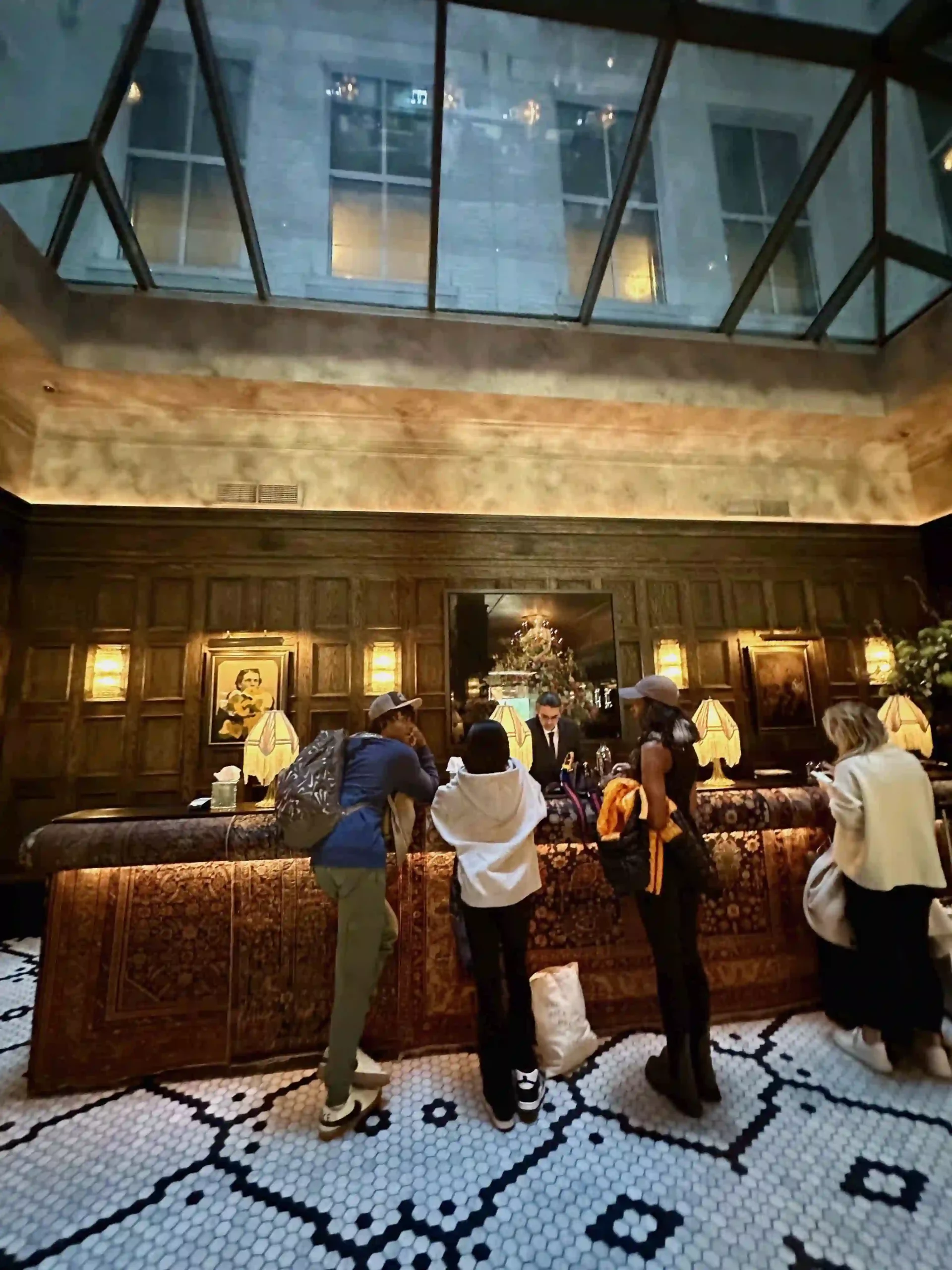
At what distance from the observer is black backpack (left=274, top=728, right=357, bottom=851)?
90.4 inches

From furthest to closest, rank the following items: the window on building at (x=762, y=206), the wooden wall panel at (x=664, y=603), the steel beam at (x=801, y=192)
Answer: the wooden wall panel at (x=664, y=603)
the window on building at (x=762, y=206)
the steel beam at (x=801, y=192)

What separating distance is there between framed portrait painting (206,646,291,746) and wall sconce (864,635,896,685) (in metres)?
6.84

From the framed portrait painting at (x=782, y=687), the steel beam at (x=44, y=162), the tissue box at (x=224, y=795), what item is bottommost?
the tissue box at (x=224, y=795)

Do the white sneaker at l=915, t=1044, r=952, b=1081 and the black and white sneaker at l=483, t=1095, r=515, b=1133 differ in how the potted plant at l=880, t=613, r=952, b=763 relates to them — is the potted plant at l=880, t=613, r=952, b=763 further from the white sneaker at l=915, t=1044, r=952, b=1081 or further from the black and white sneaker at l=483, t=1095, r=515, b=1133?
the black and white sneaker at l=483, t=1095, r=515, b=1133

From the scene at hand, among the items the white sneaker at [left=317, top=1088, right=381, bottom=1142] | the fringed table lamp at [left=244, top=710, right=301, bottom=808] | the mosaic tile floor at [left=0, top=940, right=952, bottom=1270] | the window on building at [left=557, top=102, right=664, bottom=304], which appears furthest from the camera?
the window on building at [left=557, top=102, right=664, bottom=304]

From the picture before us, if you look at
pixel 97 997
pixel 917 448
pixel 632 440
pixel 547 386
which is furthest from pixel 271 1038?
pixel 917 448

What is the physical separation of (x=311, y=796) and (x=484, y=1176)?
58.2 inches

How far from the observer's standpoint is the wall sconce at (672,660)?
6.72 meters

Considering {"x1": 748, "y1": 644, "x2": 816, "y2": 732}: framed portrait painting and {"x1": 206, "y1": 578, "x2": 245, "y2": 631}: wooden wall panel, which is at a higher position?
{"x1": 206, "y1": 578, "x2": 245, "y2": 631}: wooden wall panel

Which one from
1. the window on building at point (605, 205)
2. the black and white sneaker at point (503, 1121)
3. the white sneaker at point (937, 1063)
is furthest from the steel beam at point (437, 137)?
the white sneaker at point (937, 1063)

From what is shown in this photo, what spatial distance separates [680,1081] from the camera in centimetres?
236

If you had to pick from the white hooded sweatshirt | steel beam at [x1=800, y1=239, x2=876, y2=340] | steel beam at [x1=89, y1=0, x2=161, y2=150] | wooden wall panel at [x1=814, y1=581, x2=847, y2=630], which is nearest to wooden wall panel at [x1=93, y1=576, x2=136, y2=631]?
steel beam at [x1=89, y1=0, x2=161, y2=150]

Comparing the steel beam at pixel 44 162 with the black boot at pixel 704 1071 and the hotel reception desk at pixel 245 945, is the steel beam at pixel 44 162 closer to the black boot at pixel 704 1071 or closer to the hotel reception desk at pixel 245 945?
the hotel reception desk at pixel 245 945

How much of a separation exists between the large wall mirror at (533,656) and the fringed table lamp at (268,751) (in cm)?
262
